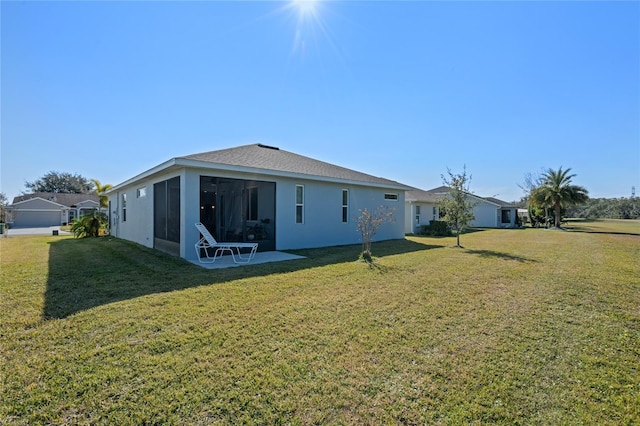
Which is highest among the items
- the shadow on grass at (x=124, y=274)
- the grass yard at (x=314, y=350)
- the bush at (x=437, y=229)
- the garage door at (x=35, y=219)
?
the garage door at (x=35, y=219)

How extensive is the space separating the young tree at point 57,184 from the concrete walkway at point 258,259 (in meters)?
55.4

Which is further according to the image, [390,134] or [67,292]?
[390,134]

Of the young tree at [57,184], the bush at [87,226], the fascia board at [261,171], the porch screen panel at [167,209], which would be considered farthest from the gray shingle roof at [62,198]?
the fascia board at [261,171]

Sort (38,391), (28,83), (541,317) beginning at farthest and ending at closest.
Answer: (28,83)
(541,317)
(38,391)

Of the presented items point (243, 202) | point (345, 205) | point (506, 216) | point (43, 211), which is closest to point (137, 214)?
point (243, 202)

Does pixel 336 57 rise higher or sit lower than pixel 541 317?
higher

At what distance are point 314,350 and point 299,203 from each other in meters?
8.15

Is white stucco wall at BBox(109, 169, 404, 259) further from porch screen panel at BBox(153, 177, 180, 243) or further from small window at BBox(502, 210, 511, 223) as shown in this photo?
small window at BBox(502, 210, 511, 223)

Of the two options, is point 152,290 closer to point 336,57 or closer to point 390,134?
point 336,57

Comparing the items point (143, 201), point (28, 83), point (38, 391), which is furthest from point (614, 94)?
point (28, 83)

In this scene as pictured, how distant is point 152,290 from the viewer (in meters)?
5.43

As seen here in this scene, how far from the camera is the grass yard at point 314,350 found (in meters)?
2.43

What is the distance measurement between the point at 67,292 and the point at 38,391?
11.2ft

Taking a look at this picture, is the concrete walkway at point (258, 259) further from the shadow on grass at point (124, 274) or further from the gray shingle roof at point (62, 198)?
the gray shingle roof at point (62, 198)
